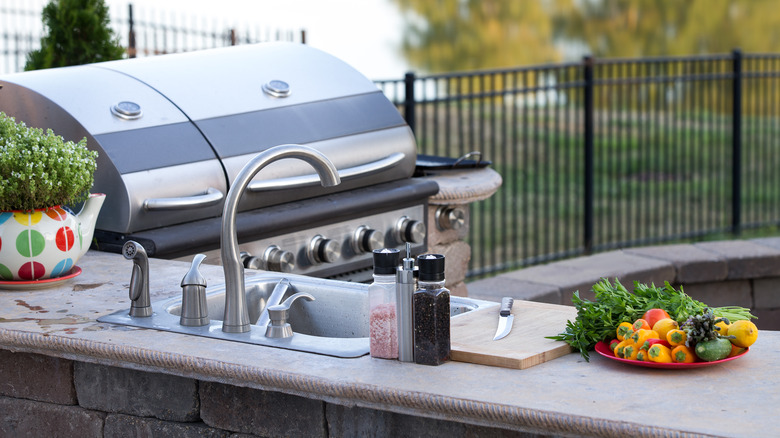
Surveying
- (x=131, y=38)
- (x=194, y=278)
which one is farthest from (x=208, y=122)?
(x=131, y=38)

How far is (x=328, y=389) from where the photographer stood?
7.10 feet

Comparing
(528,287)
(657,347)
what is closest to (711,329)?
(657,347)

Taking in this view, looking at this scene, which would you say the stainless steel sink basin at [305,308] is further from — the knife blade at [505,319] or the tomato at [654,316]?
the tomato at [654,316]

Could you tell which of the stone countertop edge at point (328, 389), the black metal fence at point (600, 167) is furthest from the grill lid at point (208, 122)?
the black metal fence at point (600, 167)

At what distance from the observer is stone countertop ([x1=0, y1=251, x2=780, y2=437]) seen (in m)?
1.93

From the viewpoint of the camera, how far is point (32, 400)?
9.12ft

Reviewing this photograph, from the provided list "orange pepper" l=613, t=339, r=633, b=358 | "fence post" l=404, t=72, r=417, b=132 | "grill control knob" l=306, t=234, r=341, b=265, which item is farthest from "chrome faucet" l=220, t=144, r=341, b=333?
"fence post" l=404, t=72, r=417, b=132

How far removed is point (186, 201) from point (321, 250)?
0.62 metres

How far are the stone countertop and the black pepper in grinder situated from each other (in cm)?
3

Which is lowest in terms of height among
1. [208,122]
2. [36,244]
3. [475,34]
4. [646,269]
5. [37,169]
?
[646,269]

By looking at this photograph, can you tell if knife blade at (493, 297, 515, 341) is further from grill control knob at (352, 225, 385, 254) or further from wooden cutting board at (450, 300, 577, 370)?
grill control knob at (352, 225, 385, 254)

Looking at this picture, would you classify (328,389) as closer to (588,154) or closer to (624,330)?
(624,330)

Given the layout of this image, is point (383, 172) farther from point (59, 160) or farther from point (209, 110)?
point (59, 160)

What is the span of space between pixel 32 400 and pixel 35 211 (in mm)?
573
